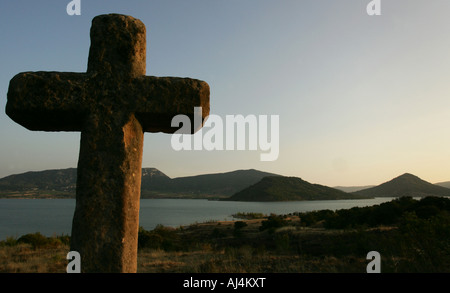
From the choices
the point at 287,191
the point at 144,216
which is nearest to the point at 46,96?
the point at 144,216

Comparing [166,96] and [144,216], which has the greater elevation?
[166,96]

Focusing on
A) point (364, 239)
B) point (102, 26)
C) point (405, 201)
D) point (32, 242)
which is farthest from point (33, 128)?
point (405, 201)

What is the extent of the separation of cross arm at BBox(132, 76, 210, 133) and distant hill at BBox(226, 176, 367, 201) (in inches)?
5518

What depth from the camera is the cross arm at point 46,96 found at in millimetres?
2828

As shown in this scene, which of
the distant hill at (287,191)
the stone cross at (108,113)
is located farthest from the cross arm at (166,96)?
the distant hill at (287,191)

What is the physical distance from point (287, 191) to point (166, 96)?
499ft

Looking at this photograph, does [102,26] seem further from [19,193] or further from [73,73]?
[19,193]

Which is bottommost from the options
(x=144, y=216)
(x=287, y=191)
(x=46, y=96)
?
(x=144, y=216)

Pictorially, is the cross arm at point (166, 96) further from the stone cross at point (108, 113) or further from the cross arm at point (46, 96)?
the cross arm at point (46, 96)

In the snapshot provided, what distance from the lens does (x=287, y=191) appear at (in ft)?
490

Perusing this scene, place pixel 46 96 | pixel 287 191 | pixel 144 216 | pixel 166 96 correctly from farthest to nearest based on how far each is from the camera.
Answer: pixel 287 191 < pixel 144 216 < pixel 166 96 < pixel 46 96

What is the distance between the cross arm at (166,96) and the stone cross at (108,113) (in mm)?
10

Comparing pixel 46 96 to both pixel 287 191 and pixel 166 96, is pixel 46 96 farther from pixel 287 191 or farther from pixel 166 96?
pixel 287 191

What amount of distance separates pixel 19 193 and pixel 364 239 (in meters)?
234
